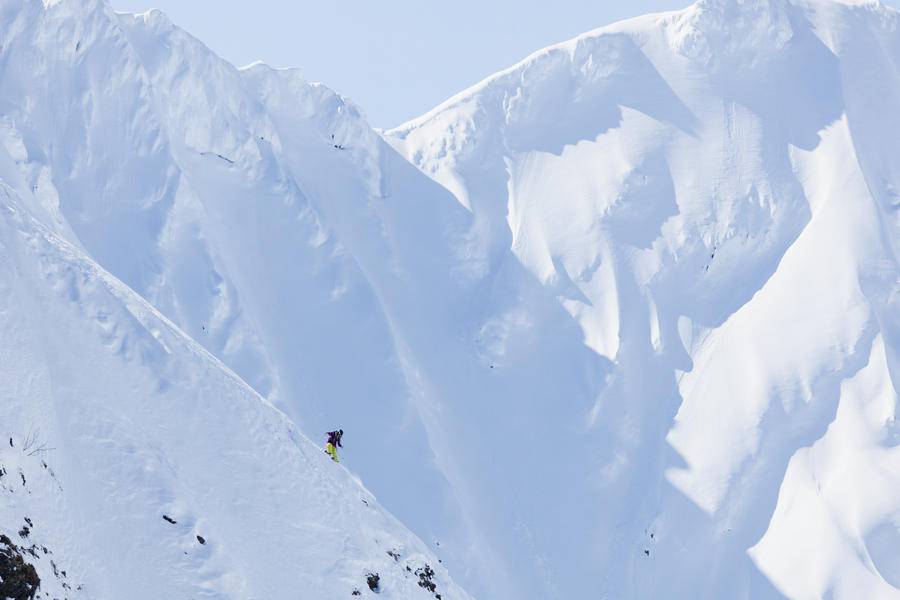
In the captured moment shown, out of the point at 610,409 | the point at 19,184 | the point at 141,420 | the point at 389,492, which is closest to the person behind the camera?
the point at 141,420

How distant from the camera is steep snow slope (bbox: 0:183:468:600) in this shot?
26.4 m

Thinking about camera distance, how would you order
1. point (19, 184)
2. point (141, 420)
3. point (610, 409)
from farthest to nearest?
point (610, 409) < point (19, 184) < point (141, 420)

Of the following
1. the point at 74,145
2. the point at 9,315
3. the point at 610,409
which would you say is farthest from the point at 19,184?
the point at 610,409

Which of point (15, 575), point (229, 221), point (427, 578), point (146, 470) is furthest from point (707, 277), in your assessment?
point (15, 575)

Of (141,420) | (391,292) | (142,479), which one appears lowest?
(142,479)

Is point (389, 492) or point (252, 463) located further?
point (389, 492)

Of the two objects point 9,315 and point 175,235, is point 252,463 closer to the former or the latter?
point 9,315

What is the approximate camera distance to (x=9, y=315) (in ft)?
100

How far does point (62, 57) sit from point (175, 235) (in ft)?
43.0

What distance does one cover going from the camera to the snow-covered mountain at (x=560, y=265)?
71.8m

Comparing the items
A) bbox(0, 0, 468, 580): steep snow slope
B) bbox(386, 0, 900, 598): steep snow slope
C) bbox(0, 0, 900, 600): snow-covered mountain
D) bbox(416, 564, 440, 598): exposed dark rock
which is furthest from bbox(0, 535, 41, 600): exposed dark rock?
bbox(386, 0, 900, 598): steep snow slope

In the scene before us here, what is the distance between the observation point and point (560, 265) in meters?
85.6

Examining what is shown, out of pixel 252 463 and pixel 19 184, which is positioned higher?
pixel 19 184

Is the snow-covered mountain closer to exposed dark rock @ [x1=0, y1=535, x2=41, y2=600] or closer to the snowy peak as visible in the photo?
the snowy peak
